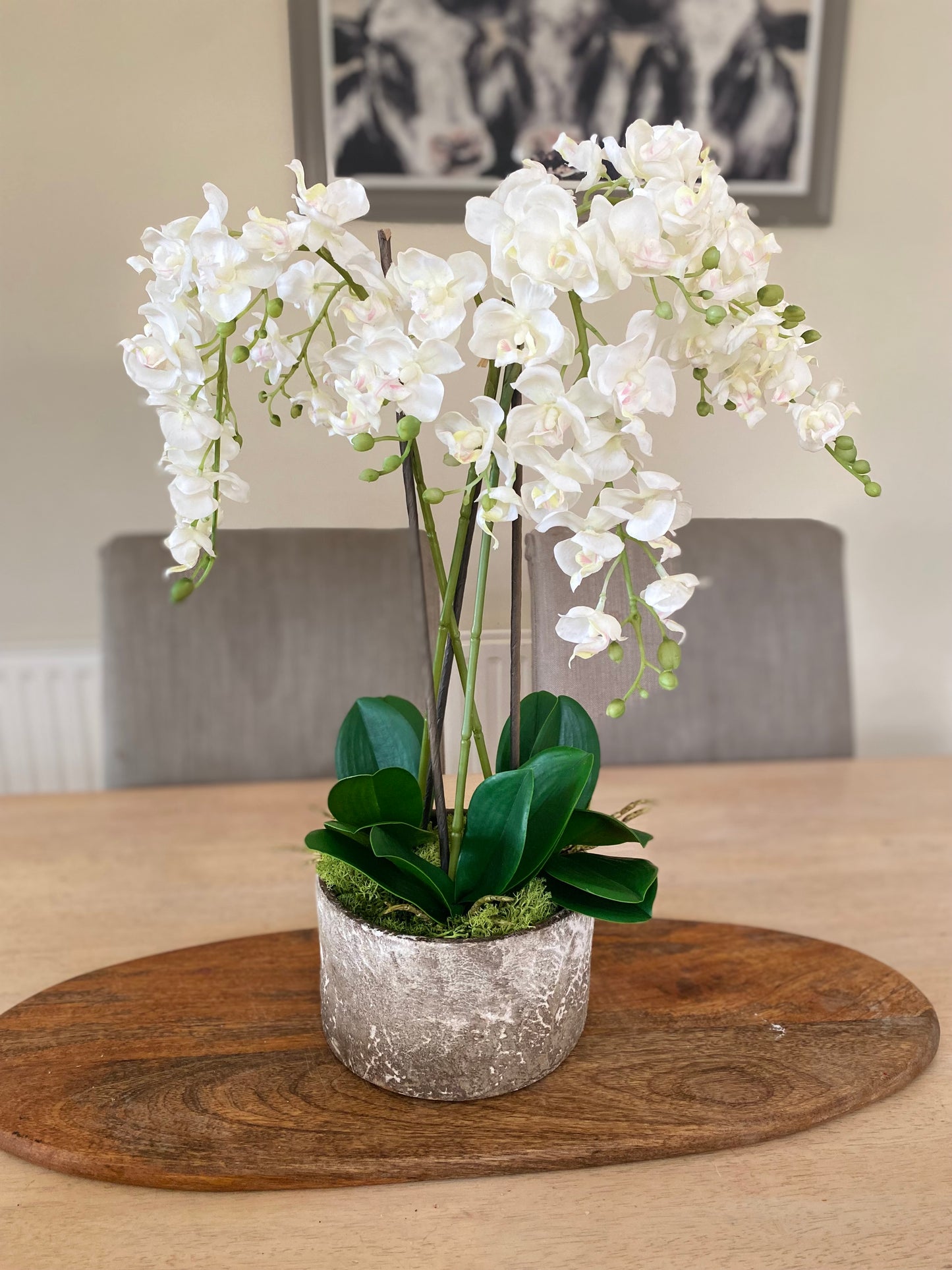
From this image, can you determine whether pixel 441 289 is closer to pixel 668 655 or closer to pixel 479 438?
pixel 479 438

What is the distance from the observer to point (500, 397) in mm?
547

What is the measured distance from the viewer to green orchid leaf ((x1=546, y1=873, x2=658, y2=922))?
1.93ft

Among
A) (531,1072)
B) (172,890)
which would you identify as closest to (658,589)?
(531,1072)

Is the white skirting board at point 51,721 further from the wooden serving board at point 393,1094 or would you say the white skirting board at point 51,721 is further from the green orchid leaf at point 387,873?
the green orchid leaf at point 387,873

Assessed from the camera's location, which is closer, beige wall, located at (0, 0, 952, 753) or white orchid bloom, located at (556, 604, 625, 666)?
white orchid bloom, located at (556, 604, 625, 666)

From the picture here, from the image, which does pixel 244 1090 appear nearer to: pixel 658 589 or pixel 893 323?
pixel 658 589

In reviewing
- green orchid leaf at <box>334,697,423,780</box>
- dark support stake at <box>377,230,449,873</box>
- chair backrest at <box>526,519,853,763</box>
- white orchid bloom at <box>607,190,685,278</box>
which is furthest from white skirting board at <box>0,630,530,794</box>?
white orchid bloom at <box>607,190,685,278</box>

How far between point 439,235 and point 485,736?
1.41 feet

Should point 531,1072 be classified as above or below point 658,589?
below

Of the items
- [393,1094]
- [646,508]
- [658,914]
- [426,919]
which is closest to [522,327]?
[646,508]

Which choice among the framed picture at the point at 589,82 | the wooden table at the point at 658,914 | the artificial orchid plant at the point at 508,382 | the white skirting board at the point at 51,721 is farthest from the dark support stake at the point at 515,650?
the white skirting board at the point at 51,721

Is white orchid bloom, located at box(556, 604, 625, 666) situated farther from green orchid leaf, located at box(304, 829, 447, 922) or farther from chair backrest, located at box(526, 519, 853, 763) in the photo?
chair backrest, located at box(526, 519, 853, 763)

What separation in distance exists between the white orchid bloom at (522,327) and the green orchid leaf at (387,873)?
0.28 metres

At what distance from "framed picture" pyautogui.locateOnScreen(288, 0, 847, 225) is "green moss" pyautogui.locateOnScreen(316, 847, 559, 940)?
0.73m
